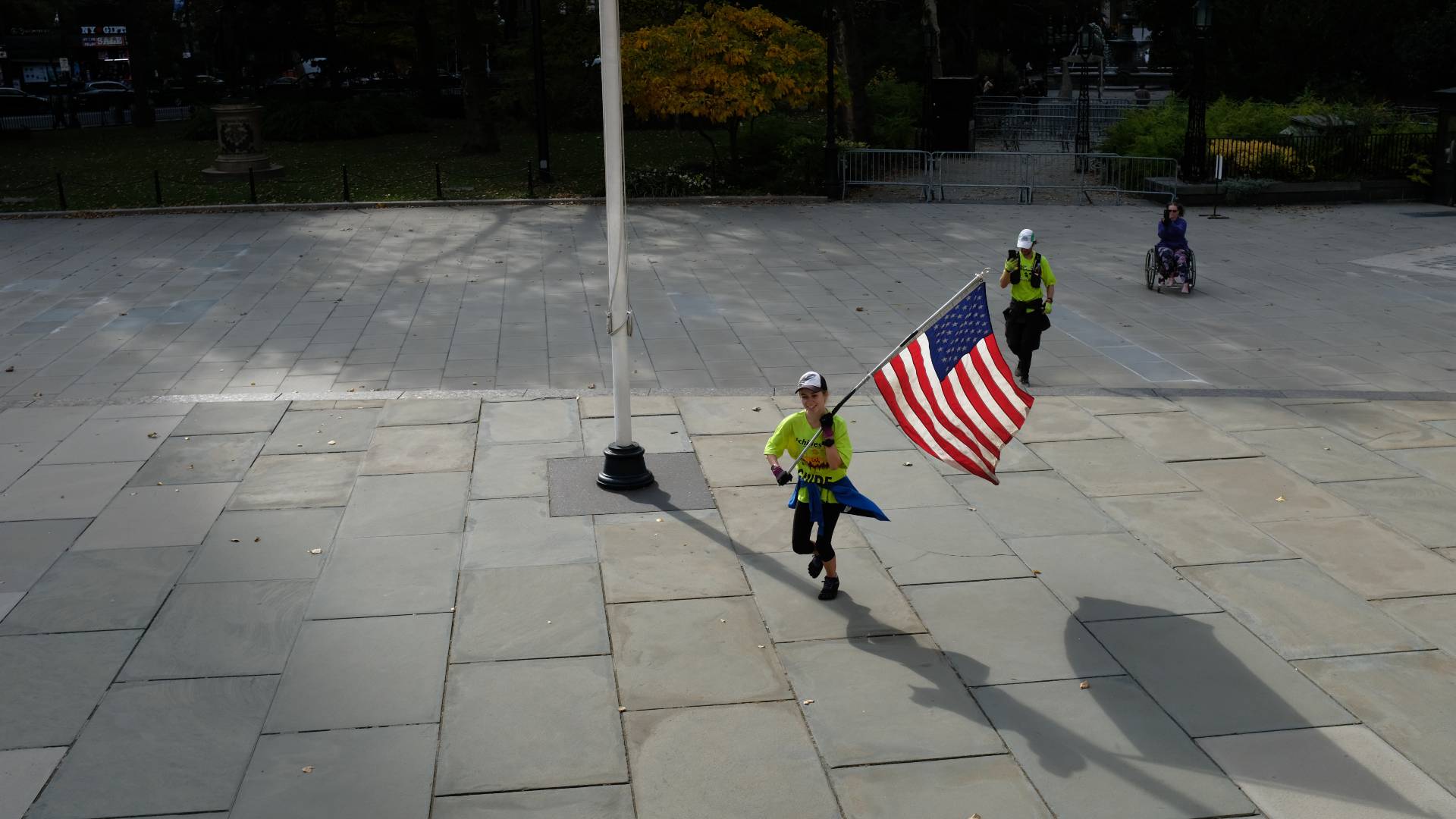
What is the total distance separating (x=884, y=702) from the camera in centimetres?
704

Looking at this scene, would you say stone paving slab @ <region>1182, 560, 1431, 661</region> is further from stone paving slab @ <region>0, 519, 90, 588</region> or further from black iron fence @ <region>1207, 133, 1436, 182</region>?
black iron fence @ <region>1207, 133, 1436, 182</region>

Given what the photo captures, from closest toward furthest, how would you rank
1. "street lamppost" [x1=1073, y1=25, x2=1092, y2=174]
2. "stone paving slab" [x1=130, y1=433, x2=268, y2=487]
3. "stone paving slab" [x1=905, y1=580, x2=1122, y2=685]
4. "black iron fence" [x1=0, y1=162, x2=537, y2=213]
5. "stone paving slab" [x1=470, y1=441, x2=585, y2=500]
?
"stone paving slab" [x1=905, y1=580, x2=1122, y2=685] < "stone paving slab" [x1=470, y1=441, x2=585, y2=500] < "stone paving slab" [x1=130, y1=433, x2=268, y2=487] < "black iron fence" [x1=0, y1=162, x2=537, y2=213] < "street lamppost" [x1=1073, y1=25, x2=1092, y2=174]

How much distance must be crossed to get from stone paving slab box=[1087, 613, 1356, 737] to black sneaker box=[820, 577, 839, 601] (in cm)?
161

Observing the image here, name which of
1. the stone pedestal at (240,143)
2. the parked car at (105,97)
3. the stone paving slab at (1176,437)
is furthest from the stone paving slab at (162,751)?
the parked car at (105,97)

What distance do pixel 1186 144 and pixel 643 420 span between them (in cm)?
1955

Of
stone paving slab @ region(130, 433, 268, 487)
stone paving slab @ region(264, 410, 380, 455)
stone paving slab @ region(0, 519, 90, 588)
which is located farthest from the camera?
stone paving slab @ region(264, 410, 380, 455)

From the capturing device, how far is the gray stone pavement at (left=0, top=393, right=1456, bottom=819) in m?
6.30

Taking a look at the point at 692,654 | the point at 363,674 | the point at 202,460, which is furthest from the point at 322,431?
the point at 692,654

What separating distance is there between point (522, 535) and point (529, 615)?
1.37 m

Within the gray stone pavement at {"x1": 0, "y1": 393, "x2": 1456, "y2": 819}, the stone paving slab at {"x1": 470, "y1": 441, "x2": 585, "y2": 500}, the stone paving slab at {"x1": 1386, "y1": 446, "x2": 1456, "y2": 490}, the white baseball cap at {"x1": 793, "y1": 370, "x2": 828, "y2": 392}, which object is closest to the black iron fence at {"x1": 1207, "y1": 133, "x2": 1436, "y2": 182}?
the gray stone pavement at {"x1": 0, "y1": 393, "x2": 1456, "y2": 819}

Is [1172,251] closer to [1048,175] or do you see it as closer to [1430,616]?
[1430,616]

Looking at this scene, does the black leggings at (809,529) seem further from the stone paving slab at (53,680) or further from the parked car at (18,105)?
the parked car at (18,105)

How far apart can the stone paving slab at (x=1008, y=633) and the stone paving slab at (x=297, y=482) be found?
4799mm

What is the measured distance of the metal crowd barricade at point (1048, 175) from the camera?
89.9ft
